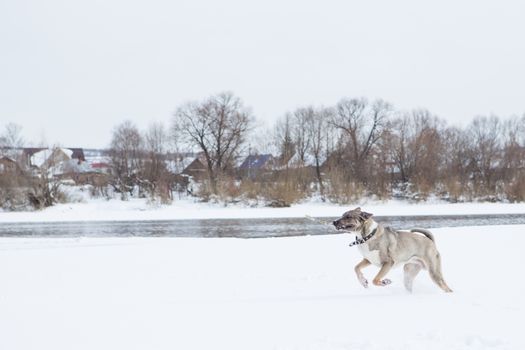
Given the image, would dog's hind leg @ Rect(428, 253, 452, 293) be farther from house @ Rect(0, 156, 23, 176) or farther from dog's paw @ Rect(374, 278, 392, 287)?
house @ Rect(0, 156, 23, 176)

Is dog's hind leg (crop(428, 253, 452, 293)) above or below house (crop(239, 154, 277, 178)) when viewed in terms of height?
below

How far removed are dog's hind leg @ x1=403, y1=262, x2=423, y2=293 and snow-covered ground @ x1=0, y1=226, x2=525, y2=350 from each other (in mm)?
162

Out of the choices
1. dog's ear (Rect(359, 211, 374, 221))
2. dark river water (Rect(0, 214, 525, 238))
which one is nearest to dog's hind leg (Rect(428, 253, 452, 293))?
dog's ear (Rect(359, 211, 374, 221))

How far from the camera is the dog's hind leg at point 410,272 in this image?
6977 mm

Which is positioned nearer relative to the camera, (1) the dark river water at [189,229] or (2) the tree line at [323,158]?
(1) the dark river water at [189,229]

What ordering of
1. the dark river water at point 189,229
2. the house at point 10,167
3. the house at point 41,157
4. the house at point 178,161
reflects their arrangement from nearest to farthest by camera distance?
the dark river water at point 189,229
the house at point 10,167
the house at point 41,157
the house at point 178,161

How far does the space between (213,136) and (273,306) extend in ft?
147

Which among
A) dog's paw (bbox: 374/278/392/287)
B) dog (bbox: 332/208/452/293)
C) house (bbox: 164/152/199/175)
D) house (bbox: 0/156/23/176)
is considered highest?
house (bbox: 164/152/199/175)

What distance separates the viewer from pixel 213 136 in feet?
164

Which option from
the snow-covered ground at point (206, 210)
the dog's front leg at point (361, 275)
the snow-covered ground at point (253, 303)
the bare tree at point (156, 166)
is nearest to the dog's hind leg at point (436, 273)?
the snow-covered ground at point (253, 303)

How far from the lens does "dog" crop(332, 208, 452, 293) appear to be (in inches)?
273

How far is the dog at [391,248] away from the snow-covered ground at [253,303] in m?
0.30

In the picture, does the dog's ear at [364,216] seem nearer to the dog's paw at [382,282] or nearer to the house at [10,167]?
the dog's paw at [382,282]

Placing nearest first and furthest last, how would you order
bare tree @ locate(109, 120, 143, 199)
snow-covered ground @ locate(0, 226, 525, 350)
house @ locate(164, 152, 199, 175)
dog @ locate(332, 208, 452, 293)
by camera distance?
snow-covered ground @ locate(0, 226, 525, 350), dog @ locate(332, 208, 452, 293), bare tree @ locate(109, 120, 143, 199), house @ locate(164, 152, 199, 175)
